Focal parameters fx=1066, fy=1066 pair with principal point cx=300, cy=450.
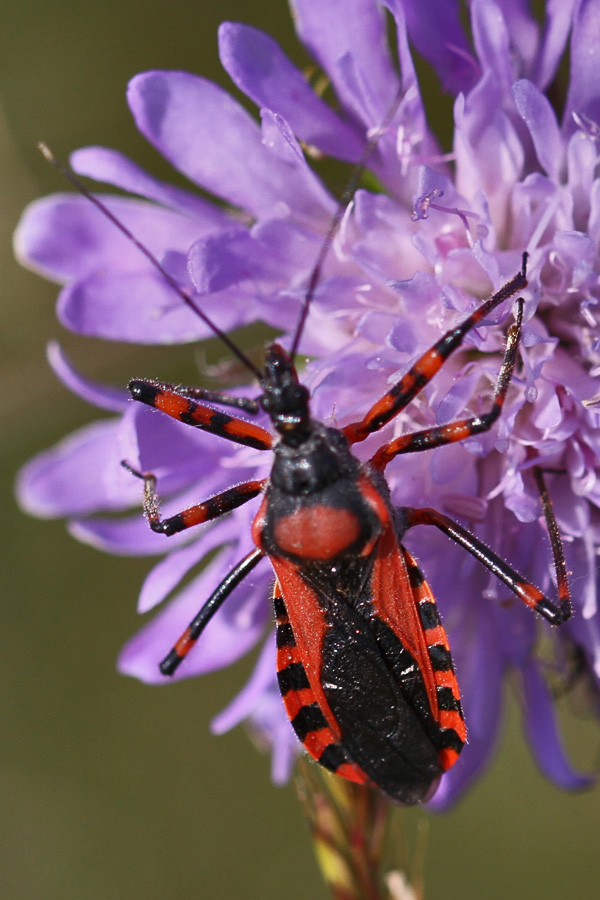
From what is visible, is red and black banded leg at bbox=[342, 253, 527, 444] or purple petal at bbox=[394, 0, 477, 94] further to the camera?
purple petal at bbox=[394, 0, 477, 94]

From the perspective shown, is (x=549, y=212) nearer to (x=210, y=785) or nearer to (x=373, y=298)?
(x=373, y=298)

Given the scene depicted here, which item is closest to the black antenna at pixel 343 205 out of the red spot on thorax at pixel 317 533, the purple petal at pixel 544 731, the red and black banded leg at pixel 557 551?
the red spot on thorax at pixel 317 533

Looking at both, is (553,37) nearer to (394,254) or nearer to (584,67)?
(584,67)

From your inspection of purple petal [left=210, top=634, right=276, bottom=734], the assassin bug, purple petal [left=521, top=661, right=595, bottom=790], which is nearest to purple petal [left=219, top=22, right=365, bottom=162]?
the assassin bug

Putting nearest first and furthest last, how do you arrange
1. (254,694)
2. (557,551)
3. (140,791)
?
1. (557,551)
2. (254,694)
3. (140,791)

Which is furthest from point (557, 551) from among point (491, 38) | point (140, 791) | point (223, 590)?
point (140, 791)

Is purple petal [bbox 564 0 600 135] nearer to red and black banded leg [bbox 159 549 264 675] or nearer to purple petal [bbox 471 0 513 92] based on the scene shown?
purple petal [bbox 471 0 513 92]
